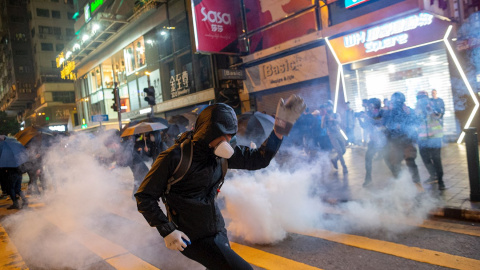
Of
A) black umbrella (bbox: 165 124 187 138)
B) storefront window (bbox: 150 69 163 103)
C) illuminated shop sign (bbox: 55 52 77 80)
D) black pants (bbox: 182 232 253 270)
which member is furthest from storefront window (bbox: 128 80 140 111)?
black pants (bbox: 182 232 253 270)

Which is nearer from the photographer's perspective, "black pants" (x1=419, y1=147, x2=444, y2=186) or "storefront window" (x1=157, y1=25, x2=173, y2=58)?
"black pants" (x1=419, y1=147, x2=444, y2=186)

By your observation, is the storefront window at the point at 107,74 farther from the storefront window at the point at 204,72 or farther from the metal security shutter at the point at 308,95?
the metal security shutter at the point at 308,95

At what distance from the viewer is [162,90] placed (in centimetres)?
2141

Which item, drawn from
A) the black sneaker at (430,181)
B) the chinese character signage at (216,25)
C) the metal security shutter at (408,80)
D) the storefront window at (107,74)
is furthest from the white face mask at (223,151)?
the storefront window at (107,74)

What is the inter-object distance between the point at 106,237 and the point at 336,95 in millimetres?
9445

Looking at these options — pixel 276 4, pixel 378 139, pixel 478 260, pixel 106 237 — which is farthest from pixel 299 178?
pixel 276 4

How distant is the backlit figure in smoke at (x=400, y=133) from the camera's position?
5383 millimetres

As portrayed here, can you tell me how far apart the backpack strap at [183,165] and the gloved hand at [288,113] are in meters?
0.65

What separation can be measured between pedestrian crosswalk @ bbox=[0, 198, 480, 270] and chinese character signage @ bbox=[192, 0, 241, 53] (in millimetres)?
10822

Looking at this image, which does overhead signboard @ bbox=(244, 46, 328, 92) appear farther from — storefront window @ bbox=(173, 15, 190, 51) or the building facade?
storefront window @ bbox=(173, 15, 190, 51)

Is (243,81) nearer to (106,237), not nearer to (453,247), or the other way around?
(106,237)

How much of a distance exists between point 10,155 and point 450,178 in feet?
29.5

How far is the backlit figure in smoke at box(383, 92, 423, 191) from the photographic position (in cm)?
538

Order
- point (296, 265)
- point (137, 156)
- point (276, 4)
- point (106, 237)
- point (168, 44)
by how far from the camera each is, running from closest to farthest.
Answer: point (296, 265) → point (106, 237) → point (137, 156) → point (276, 4) → point (168, 44)
